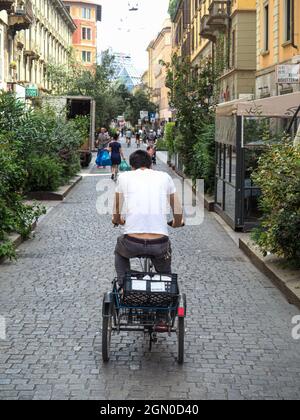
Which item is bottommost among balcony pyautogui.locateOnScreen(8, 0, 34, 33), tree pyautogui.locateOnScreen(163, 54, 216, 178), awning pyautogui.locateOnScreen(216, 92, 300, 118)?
awning pyautogui.locateOnScreen(216, 92, 300, 118)

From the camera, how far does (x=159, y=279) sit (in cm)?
571

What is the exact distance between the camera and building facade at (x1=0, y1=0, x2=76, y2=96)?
115 feet

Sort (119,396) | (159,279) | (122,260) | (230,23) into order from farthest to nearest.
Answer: (230,23) → (122,260) → (159,279) → (119,396)

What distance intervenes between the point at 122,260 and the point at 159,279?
1.68 feet

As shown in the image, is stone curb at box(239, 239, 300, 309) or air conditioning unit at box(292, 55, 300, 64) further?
air conditioning unit at box(292, 55, 300, 64)

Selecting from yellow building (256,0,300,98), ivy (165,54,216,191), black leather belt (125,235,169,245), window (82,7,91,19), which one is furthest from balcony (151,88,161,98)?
black leather belt (125,235,169,245)

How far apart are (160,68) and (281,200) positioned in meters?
98.9

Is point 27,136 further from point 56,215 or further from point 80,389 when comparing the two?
point 80,389

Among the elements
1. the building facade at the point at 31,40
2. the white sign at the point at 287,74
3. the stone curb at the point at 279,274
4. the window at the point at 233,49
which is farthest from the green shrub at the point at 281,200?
the window at the point at 233,49

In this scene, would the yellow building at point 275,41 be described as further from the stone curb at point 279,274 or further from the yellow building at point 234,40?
the stone curb at point 279,274

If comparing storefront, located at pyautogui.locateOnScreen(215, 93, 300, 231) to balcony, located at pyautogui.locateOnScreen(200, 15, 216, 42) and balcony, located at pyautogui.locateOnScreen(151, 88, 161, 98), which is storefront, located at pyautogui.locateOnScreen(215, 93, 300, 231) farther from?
balcony, located at pyautogui.locateOnScreen(151, 88, 161, 98)

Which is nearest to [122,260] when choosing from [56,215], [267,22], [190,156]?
[56,215]

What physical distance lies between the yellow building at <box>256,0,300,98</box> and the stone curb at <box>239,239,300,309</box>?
11.7 meters
